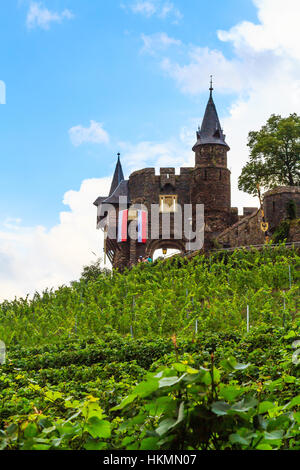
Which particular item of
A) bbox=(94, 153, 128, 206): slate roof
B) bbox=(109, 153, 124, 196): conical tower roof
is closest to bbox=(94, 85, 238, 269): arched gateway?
bbox=(94, 153, 128, 206): slate roof

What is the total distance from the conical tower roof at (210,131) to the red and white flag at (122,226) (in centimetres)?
651

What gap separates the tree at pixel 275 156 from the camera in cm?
3725

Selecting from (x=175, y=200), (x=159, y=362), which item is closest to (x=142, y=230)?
(x=175, y=200)

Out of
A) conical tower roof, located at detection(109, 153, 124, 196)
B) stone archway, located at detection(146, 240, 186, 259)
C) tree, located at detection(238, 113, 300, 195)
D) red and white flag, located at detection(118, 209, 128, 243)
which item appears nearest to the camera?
tree, located at detection(238, 113, 300, 195)

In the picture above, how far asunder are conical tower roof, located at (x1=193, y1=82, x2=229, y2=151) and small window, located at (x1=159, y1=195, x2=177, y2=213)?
365 centimetres

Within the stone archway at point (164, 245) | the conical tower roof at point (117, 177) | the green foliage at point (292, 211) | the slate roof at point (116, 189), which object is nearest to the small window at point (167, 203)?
the stone archway at point (164, 245)

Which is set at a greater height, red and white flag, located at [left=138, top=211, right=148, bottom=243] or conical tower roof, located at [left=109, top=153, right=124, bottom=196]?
conical tower roof, located at [left=109, top=153, right=124, bottom=196]

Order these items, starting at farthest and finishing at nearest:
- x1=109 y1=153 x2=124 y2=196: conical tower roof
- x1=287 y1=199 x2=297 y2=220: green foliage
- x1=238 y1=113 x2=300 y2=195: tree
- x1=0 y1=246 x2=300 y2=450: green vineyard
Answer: x1=109 y1=153 x2=124 y2=196: conical tower roof, x1=238 y1=113 x2=300 y2=195: tree, x1=287 y1=199 x2=297 y2=220: green foliage, x1=0 y1=246 x2=300 y2=450: green vineyard

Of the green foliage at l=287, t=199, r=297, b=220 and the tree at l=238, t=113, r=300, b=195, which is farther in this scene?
the tree at l=238, t=113, r=300, b=195

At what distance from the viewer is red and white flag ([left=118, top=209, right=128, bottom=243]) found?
133 feet

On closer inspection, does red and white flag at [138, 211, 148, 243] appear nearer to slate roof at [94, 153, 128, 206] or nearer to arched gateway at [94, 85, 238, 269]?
arched gateway at [94, 85, 238, 269]

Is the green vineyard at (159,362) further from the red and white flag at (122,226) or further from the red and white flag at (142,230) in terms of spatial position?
the red and white flag at (122,226)

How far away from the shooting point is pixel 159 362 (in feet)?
28.9
